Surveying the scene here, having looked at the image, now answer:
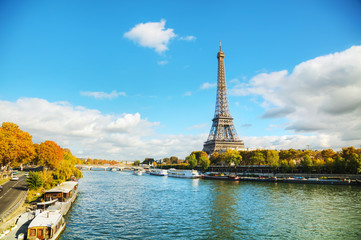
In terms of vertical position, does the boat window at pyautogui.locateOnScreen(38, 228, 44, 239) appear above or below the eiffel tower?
below

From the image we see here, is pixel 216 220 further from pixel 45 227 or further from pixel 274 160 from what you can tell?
pixel 274 160

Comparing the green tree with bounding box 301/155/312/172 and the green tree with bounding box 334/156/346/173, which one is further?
the green tree with bounding box 301/155/312/172

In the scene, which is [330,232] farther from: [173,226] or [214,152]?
[214,152]

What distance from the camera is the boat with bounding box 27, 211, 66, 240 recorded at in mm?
21406

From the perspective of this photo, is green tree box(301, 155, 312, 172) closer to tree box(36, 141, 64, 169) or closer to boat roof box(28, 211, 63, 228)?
tree box(36, 141, 64, 169)

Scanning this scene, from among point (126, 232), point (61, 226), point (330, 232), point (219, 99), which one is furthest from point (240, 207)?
point (219, 99)

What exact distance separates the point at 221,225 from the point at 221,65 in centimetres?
14059

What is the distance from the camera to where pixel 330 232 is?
87.1ft

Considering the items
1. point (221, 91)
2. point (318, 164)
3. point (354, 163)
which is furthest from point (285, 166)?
point (221, 91)

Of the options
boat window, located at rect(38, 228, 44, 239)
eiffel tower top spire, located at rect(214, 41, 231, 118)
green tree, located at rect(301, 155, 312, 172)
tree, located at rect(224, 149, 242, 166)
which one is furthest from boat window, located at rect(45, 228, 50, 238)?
eiffel tower top spire, located at rect(214, 41, 231, 118)

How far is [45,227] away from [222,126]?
139m

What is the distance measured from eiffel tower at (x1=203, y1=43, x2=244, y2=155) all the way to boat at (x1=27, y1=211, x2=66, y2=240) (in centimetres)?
12655

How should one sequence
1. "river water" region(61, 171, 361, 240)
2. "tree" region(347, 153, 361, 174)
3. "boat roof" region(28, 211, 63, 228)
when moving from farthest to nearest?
"tree" region(347, 153, 361, 174) < "river water" region(61, 171, 361, 240) < "boat roof" region(28, 211, 63, 228)

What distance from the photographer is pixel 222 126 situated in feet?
509
